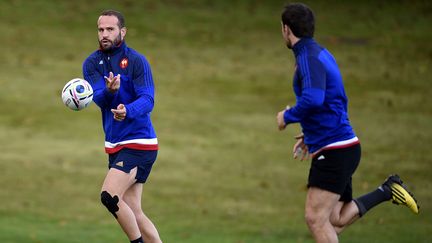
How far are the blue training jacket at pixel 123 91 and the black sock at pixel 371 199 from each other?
2253 millimetres

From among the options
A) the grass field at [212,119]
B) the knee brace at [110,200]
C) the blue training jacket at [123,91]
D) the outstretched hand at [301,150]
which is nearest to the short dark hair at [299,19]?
the outstretched hand at [301,150]

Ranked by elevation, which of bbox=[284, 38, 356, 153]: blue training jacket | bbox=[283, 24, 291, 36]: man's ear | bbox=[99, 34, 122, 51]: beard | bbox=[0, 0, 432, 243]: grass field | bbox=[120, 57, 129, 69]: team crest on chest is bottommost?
bbox=[0, 0, 432, 243]: grass field

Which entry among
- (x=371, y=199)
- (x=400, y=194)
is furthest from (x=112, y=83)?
(x=400, y=194)

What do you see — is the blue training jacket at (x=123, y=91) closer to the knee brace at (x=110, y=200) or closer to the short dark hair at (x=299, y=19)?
the knee brace at (x=110, y=200)

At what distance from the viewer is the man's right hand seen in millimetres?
9898

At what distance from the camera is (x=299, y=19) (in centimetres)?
980

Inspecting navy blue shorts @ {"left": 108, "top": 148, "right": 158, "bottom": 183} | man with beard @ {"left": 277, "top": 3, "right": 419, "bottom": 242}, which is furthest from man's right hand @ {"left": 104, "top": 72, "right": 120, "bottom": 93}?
man with beard @ {"left": 277, "top": 3, "right": 419, "bottom": 242}

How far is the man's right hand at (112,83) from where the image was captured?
9.90m

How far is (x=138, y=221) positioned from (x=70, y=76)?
47.1 ft

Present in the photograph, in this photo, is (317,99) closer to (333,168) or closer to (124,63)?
(333,168)

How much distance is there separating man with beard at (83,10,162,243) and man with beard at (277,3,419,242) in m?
1.43

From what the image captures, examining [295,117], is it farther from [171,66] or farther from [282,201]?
[171,66]

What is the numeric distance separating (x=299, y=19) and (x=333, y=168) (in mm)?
1480

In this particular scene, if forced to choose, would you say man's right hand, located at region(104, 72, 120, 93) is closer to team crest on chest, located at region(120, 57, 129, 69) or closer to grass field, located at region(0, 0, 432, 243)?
team crest on chest, located at region(120, 57, 129, 69)
